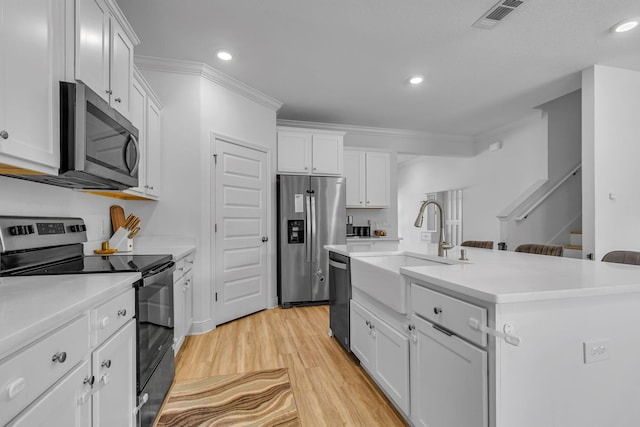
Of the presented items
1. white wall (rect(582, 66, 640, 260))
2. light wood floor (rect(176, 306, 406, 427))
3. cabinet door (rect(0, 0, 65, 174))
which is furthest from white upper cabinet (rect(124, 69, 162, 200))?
white wall (rect(582, 66, 640, 260))

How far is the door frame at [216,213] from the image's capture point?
319 centimetres

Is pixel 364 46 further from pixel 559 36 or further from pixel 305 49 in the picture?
pixel 559 36

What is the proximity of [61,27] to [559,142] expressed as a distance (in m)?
5.75

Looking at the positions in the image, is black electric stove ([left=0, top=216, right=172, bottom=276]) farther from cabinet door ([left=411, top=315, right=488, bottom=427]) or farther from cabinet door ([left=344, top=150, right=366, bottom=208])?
cabinet door ([left=344, top=150, right=366, bottom=208])

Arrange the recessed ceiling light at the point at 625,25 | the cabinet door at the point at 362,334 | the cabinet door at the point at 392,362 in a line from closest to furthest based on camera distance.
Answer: the cabinet door at the point at 392,362, the cabinet door at the point at 362,334, the recessed ceiling light at the point at 625,25

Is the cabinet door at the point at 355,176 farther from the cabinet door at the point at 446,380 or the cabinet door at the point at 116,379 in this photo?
the cabinet door at the point at 116,379

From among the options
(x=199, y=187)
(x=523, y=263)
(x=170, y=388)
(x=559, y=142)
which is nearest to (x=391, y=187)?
(x=559, y=142)

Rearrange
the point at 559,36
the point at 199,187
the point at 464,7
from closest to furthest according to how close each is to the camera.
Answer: the point at 464,7 < the point at 559,36 < the point at 199,187

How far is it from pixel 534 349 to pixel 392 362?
826 millimetres

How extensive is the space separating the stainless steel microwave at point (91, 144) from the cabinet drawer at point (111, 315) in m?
0.61

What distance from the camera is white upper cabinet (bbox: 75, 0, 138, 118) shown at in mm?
1457

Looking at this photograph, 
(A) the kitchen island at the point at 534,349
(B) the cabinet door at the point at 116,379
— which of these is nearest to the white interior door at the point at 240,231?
(B) the cabinet door at the point at 116,379

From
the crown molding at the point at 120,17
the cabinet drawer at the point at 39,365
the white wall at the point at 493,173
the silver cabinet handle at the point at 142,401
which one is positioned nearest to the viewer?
the cabinet drawer at the point at 39,365

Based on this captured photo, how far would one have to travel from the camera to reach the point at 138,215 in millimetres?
2959
